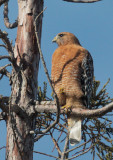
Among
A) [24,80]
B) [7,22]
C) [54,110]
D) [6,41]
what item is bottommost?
[54,110]

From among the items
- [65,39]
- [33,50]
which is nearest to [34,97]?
[33,50]

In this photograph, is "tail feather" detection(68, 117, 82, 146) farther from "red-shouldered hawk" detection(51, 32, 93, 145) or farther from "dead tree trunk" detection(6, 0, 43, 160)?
"dead tree trunk" detection(6, 0, 43, 160)

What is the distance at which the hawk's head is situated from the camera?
5.40 metres

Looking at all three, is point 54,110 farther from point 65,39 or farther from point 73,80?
point 65,39

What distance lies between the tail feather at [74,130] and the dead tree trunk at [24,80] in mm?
715

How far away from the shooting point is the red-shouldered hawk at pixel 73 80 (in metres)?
4.52

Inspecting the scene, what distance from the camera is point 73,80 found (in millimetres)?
4527

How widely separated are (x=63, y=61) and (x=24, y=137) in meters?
1.46

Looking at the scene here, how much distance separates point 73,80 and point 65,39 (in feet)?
3.98

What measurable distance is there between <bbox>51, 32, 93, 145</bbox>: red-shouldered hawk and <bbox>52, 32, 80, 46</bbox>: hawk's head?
512 mm

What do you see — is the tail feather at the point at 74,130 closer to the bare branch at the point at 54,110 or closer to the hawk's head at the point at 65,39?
the bare branch at the point at 54,110

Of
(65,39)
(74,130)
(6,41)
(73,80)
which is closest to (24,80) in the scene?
(6,41)

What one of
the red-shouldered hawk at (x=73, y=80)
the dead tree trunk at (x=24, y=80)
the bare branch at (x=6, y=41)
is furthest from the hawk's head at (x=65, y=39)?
the bare branch at (x=6, y=41)

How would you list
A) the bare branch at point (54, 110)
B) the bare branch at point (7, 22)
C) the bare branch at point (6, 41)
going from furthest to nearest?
the bare branch at point (7, 22) < the bare branch at point (6, 41) < the bare branch at point (54, 110)
